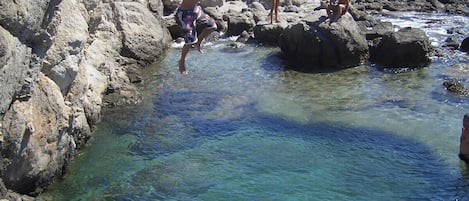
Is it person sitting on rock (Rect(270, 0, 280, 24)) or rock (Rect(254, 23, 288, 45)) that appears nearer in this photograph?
rock (Rect(254, 23, 288, 45))

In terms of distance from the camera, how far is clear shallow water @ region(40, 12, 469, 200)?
45.3 ft

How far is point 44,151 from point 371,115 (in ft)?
33.4

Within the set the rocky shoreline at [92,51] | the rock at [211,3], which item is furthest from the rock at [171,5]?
the rock at [211,3]

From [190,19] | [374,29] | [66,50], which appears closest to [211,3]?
[374,29]

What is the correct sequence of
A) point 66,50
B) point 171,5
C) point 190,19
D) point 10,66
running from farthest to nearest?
point 171,5, point 66,50, point 190,19, point 10,66

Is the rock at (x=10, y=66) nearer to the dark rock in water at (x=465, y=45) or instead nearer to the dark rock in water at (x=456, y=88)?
the dark rock in water at (x=456, y=88)

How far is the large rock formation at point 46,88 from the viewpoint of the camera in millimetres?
11414

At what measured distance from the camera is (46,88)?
46.3 feet

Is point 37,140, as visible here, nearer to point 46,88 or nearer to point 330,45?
point 46,88

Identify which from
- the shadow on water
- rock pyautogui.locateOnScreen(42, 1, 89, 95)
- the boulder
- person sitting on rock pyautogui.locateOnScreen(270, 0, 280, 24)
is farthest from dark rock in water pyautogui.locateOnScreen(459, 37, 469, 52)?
rock pyautogui.locateOnScreen(42, 1, 89, 95)

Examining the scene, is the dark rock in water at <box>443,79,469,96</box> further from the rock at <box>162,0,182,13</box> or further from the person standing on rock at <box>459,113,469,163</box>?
the rock at <box>162,0,182,13</box>

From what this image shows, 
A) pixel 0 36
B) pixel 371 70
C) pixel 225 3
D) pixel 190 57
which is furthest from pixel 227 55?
pixel 0 36

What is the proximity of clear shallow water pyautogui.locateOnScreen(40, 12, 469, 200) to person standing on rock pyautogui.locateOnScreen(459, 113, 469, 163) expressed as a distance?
245mm

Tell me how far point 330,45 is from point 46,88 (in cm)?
1323
